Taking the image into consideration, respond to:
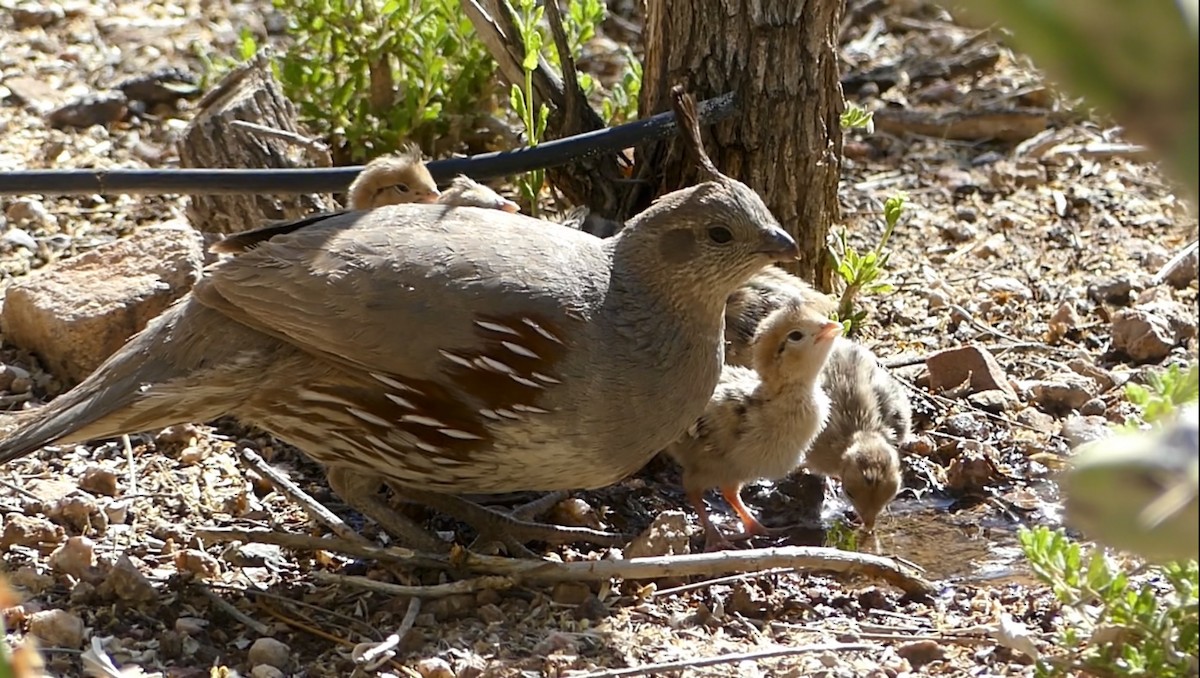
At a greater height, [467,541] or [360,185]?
[360,185]

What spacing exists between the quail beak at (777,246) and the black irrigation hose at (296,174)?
2.94ft

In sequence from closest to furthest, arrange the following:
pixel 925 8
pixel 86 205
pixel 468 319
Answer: pixel 468 319 → pixel 86 205 → pixel 925 8

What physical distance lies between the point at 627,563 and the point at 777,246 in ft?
3.73

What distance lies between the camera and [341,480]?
5.12 metres

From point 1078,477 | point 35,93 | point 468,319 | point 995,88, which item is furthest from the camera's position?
point 995,88

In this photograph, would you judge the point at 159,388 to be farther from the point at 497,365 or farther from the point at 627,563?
the point at 627,563

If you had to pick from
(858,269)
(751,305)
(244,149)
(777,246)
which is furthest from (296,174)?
(858,269)

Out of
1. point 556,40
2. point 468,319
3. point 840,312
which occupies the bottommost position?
point 840,312

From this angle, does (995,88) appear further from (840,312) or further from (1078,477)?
(1078,477)

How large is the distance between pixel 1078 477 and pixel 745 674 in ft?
6.64

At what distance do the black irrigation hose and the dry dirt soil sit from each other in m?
0.77

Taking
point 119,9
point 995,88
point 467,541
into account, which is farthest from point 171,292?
point 995,88

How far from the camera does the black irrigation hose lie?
558cm

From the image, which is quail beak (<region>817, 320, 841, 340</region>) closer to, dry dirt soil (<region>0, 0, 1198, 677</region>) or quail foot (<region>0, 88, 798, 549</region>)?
quail foot (<region>0, 88, 798, 549</region>)
